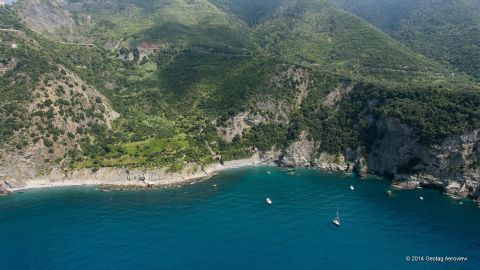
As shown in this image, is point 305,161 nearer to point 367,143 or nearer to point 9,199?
point 367,143

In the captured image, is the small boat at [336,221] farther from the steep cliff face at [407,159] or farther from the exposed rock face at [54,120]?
the exposed rock face at [54,120]

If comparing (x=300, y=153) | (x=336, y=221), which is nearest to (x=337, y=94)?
(x=300, y=153)

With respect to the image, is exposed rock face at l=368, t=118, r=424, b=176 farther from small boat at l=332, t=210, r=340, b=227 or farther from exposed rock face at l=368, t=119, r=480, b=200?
small boat at l=332, t=210, r=340, b=227

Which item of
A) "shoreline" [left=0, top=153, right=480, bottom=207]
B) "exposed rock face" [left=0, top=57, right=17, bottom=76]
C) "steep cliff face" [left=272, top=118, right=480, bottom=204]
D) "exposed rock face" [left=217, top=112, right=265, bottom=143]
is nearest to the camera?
"steep cliff face" [left=272, top=118, right=480, bottom=204]

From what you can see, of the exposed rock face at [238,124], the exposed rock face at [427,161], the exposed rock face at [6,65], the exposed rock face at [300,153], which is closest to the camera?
the exposed rock face at [427,161]

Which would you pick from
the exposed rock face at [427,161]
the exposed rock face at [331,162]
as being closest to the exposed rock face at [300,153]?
the exposed rock face at [331,162]

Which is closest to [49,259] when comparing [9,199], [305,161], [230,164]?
[9,199]

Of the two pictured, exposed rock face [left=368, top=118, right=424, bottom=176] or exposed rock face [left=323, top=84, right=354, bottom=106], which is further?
exposed rock face [left=323, top=84, right=354, bottom=106]

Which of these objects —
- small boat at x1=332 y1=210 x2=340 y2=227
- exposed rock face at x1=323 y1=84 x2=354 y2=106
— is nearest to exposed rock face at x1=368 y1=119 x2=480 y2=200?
exposed rock face at x1=323 y1=84 x2=354 y2=106
